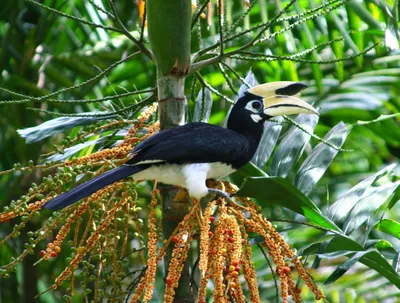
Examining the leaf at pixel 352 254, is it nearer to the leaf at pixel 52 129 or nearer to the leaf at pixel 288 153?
the leaf at pixel 288 153

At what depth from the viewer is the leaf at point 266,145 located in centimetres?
192

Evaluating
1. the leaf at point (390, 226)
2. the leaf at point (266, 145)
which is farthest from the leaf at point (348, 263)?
the leaf at point (266, 145)

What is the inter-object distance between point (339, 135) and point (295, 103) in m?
0.14

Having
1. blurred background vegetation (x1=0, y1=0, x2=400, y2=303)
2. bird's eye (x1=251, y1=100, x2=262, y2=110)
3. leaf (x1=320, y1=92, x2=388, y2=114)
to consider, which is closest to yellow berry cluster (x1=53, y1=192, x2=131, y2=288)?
bird's eye (x1=251, y1=100, x2=262, y2=110)

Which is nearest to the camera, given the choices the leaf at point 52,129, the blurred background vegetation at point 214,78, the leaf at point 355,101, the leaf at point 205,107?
the leaf at point 52,129

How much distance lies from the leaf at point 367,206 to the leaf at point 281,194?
105 millimetres

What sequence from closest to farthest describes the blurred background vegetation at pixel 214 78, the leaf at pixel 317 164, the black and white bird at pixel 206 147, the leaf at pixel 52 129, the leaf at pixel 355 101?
1. the black and white bird at pixel 206 147
2. the leaf at pixel 317 164
3. the leaf at pixel 52 129
4. the blurred background vegetation at pixel 214 78
5. the leaf at pixel 355 101

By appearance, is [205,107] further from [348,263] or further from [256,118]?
[348,263]

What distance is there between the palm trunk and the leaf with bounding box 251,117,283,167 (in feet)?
1.32

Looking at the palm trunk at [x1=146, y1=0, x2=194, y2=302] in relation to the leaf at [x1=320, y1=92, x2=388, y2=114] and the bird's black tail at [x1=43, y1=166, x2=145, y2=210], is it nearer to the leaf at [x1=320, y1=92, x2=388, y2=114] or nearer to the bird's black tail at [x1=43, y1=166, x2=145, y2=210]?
the bird's black tail at [x1=43, y1=166, x2=145, y2=210]

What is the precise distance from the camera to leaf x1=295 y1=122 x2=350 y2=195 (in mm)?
1692

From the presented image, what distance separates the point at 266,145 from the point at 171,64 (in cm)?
48

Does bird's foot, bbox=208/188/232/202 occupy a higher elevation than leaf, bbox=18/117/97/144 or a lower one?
lower

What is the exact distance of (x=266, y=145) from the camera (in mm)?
1932
